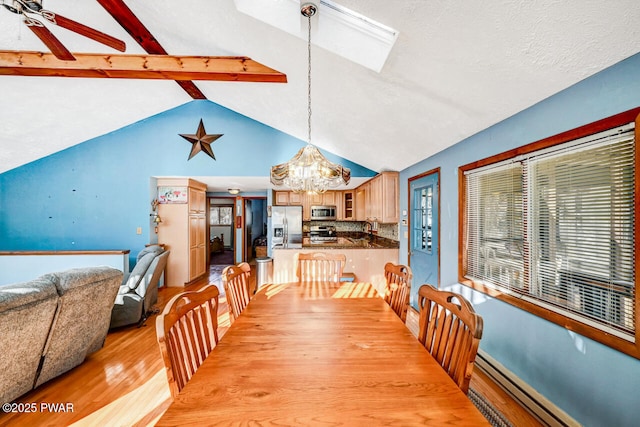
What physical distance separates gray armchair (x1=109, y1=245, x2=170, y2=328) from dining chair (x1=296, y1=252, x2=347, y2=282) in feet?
6.46

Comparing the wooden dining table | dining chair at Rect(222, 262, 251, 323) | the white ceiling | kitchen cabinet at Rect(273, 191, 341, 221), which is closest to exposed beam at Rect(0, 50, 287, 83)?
the white ceiling

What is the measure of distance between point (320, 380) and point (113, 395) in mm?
1976

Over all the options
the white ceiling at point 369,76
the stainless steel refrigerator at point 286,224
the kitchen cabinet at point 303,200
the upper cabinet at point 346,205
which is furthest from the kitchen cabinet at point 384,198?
the stainless steel refrigerator at point 286,224

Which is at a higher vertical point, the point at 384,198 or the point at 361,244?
the point at 384,198

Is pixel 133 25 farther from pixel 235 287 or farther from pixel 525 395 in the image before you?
pixel 525 395

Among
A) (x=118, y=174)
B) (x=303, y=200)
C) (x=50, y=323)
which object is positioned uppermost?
(x=118, y=174)

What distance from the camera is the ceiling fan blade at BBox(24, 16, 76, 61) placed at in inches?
61.9

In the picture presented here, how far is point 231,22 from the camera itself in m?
2.26

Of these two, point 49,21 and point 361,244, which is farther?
point 361,244

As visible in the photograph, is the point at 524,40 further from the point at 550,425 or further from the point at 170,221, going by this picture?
the point at 170,221

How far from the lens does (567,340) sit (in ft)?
4.96

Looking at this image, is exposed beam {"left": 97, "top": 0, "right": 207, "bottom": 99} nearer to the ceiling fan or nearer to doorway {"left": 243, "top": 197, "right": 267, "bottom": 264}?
the ceiling fan

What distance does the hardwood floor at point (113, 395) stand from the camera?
1.69m

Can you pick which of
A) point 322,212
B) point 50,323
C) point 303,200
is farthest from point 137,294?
point 322,212
